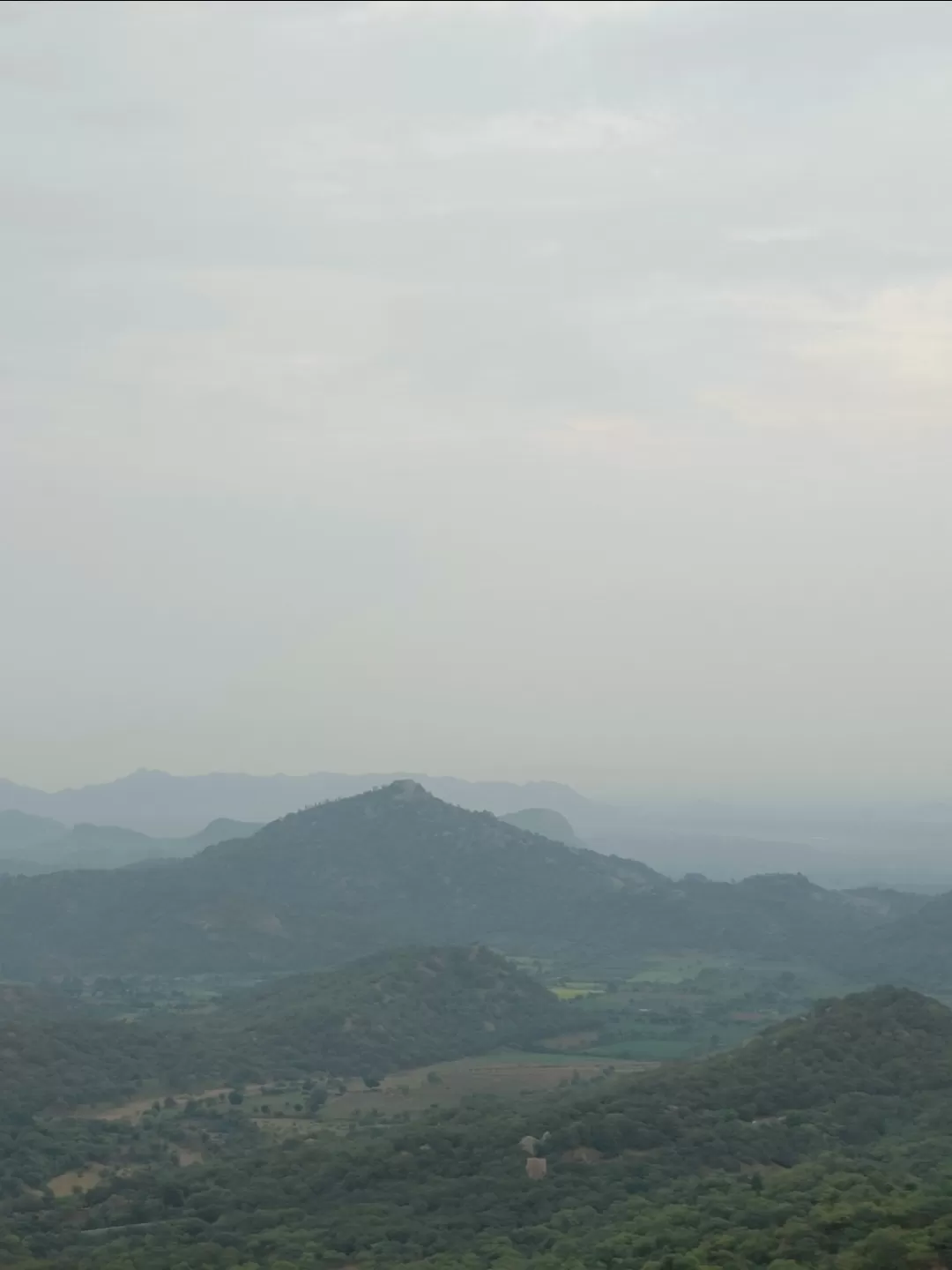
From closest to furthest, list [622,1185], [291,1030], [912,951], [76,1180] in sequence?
[622,1185] → [76,1180] → [291,1030] → [912,951]

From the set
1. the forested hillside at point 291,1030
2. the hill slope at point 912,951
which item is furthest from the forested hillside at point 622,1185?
the hill slope at point 912,951

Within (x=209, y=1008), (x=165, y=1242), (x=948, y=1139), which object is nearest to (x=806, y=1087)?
(x=948, y=1139)

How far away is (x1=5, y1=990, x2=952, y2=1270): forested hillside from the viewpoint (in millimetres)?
39594

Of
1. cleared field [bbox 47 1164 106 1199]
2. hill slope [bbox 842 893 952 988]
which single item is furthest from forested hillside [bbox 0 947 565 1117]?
hill slope [bbox 842 893 952 988]

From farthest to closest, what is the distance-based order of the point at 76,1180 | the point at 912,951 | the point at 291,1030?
the point at 912,951 < the point at 291,1030 < the point at 76,1180

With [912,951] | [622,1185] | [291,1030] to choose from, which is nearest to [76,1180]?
[622,1185]

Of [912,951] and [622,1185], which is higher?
[622,1185]

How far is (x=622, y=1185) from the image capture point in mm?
53688

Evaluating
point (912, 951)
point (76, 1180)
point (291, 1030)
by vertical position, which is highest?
point (912, 951)

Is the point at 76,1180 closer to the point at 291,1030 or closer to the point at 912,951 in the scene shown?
the point at 291,1030

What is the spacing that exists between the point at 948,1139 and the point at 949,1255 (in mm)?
23801

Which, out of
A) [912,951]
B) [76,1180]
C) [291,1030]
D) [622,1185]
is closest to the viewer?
[622,1185]

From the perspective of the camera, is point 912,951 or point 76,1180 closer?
point 76,1180

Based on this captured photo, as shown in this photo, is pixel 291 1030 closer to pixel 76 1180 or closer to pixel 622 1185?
pixel 76 1180
